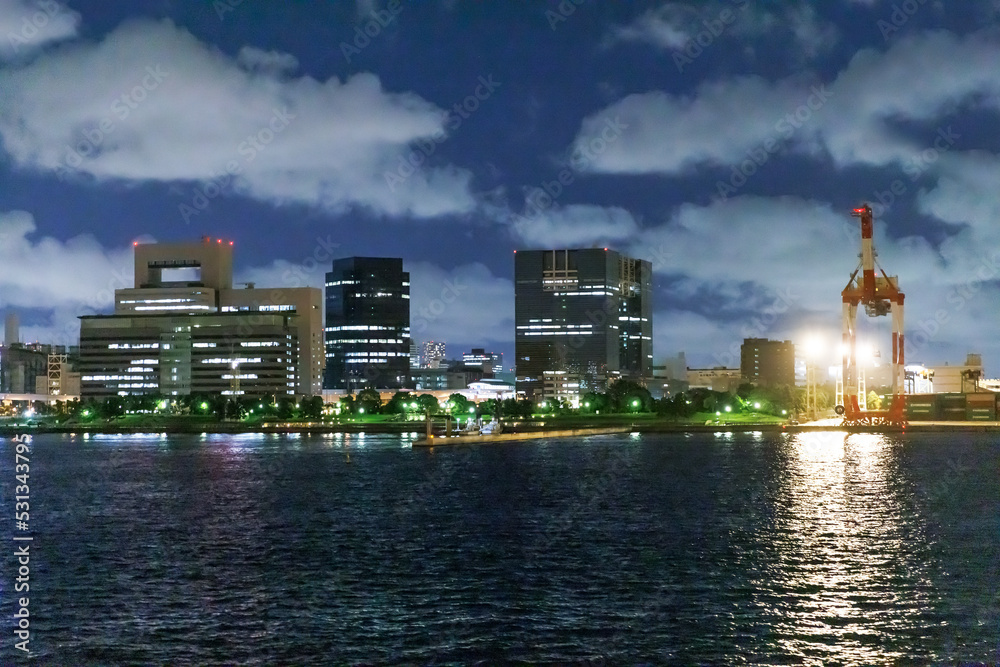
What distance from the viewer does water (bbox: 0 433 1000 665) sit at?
27.1 meters

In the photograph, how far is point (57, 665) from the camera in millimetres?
25609

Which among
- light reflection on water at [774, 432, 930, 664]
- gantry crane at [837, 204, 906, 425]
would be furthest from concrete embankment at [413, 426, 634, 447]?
light reflection on water at [774, 432, 930, 664]

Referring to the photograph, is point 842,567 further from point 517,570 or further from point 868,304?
point 868,304

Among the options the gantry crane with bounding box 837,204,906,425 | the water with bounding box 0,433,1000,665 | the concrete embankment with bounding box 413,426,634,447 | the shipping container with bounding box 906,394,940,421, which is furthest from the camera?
the shipping container with bounding box 906,394,940,421

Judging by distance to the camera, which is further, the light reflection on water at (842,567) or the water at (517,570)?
the light reflection on water at (842,567)

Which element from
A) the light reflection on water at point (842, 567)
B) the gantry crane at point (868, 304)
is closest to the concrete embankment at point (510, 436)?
the gantry crane at point (868, 304)

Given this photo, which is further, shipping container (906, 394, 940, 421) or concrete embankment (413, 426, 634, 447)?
shipping container (906, 394, 940, 421)

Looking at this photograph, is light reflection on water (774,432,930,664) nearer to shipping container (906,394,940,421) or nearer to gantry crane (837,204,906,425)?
gantry crane (837,204,906,425)

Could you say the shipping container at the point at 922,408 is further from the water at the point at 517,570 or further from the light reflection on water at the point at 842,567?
the light reflection on water at the point at 842,567

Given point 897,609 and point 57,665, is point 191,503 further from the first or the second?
point 897,609

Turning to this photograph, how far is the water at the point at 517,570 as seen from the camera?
88.8 ft

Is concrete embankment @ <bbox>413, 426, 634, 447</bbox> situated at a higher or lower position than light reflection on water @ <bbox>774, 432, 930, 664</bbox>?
higher

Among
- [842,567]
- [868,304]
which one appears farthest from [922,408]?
[842,567]

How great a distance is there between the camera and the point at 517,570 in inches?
1475
